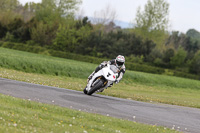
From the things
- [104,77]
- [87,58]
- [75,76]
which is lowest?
[75,76]

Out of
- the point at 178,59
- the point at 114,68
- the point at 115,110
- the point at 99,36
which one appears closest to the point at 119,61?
the point at 114,68

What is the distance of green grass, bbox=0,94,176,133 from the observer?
7.24 meters

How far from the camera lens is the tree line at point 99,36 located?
65.4m

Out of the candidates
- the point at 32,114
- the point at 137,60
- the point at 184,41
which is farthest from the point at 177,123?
the point at 184,41

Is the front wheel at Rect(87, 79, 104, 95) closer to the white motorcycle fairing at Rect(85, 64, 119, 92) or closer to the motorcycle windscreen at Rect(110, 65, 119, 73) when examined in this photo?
the white motorcycle fairing at Rect(85, 64, 119, 92)

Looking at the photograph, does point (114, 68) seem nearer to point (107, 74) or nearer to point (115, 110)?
point (107, 74)

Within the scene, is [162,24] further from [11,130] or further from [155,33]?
[11,130]

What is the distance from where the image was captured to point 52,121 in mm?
8125

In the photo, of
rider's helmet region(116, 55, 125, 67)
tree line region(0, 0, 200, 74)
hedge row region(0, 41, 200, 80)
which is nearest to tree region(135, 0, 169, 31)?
tree line region(0, 0, 200, 74)

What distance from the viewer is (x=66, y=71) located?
3378cm

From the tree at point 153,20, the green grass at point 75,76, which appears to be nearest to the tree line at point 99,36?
the tree at point 153,20

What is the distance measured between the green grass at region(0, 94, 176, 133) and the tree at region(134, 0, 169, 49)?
66721 mm

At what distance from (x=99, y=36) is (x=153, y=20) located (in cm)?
1351

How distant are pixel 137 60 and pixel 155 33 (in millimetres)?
13702
